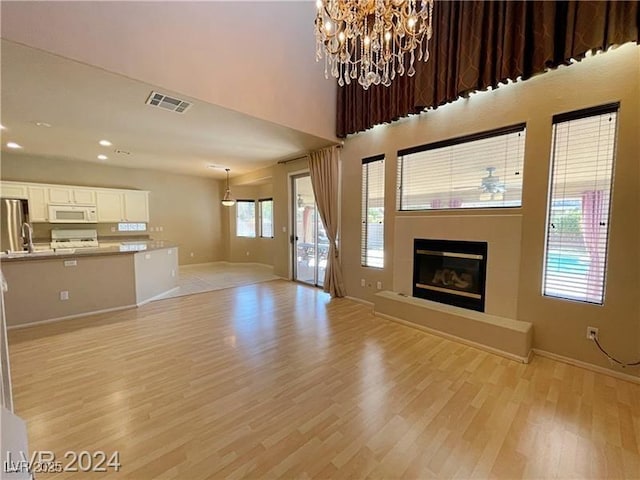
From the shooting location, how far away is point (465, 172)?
10.7ft

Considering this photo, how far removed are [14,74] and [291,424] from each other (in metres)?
3.91

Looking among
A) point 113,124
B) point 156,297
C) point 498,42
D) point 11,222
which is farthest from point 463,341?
point 11,222

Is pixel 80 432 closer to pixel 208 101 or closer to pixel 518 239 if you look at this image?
pixel 208 101

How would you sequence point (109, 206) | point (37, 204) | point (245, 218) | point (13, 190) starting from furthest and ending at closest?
point (245, 218)
point (109, 206)
point (37, 204)
point (13, 190)

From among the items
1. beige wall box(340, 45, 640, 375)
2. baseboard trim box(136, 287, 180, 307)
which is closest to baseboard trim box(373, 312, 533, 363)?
Result: beige wall box(340, 45, 640, 375)

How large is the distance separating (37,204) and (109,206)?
3.93 ft

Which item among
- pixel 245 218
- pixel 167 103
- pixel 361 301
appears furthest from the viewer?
pixel 245 218

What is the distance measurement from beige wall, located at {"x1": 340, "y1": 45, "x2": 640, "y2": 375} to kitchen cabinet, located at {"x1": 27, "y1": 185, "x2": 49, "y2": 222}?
735 centimetres

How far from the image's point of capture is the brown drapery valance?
2.13m

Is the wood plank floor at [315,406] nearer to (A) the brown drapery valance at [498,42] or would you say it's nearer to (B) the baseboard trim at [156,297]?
(B) the baseboard trim at [156,297]

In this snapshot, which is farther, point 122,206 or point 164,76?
point 122,206

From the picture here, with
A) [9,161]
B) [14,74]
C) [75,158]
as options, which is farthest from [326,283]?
[9,161]

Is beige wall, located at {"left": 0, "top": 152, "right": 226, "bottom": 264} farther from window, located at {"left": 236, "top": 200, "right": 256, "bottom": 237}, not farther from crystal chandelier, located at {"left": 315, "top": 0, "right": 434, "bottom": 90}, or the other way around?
crystal chandelier, located at {"left": 315, "top": 0, "right": 434, "bottom": 90}

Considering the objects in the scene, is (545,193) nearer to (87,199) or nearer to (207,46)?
(207,46)
